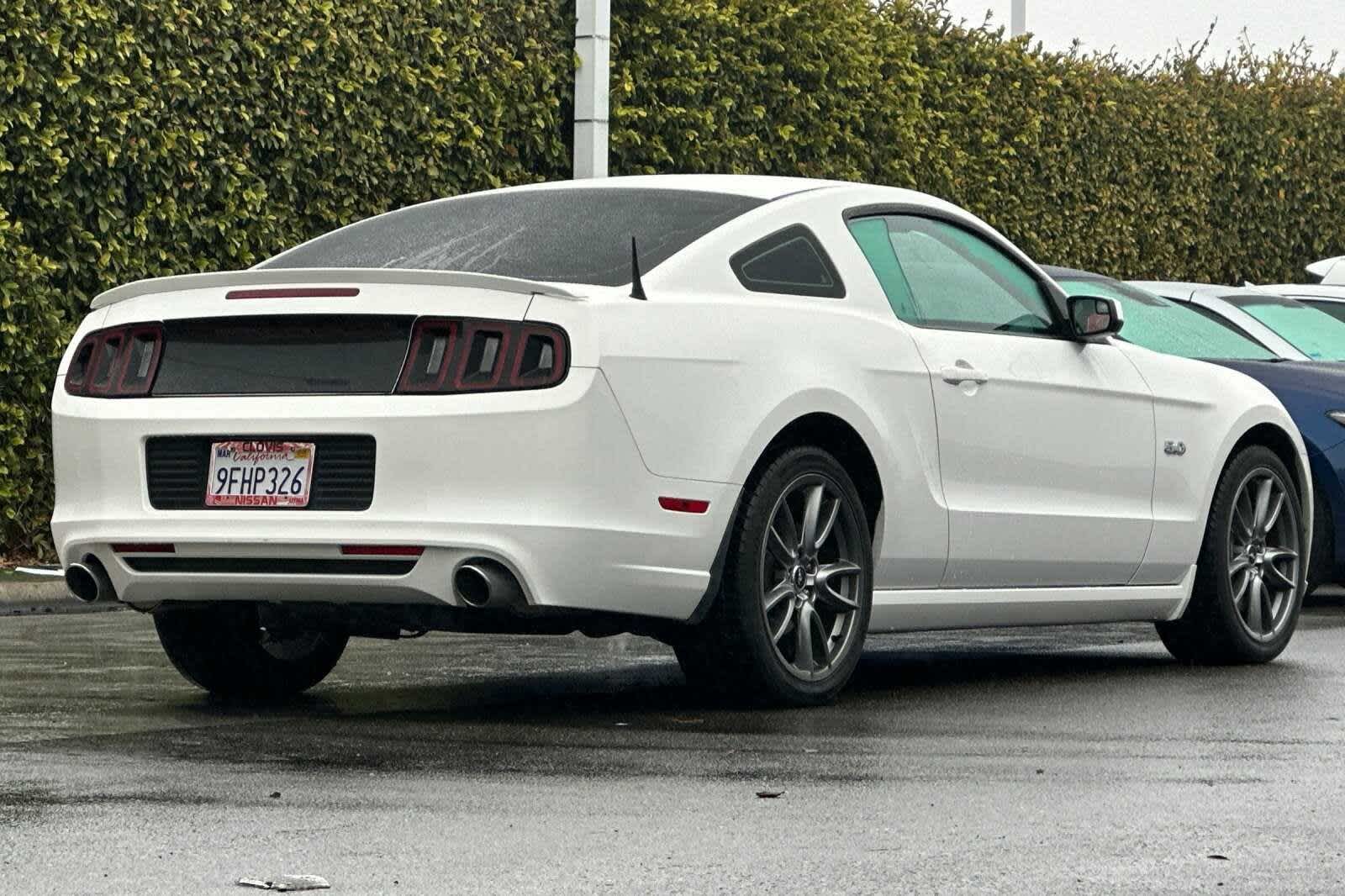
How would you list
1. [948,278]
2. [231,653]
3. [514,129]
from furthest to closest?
[514,129] → [948,278] → [231,653]

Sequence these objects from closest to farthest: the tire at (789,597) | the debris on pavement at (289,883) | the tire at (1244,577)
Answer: the debris on pavement at (289,883), the tire at (789,597), the tire at (1244,577)

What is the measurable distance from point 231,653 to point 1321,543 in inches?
217

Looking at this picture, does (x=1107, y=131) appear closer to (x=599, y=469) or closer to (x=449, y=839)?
(x=599, y=469)

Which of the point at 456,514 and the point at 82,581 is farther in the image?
the point at 82,581

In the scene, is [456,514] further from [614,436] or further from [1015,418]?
[1015,418]

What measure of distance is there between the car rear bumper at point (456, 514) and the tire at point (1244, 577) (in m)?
2.65

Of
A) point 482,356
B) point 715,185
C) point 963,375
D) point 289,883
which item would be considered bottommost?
point 289,883

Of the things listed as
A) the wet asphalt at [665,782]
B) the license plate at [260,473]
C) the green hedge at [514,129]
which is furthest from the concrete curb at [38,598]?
the license plate at [260,473]

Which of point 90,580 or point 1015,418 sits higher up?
point 1015,418

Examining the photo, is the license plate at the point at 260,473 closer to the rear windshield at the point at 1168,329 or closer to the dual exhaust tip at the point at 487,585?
the dual exhaust tip at the point at 487,585

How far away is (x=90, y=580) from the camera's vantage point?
7.51 meters

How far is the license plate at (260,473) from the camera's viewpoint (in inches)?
279

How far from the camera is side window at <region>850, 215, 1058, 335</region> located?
26.9 ft

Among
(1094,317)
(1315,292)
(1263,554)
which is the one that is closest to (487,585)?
(1094,317)
